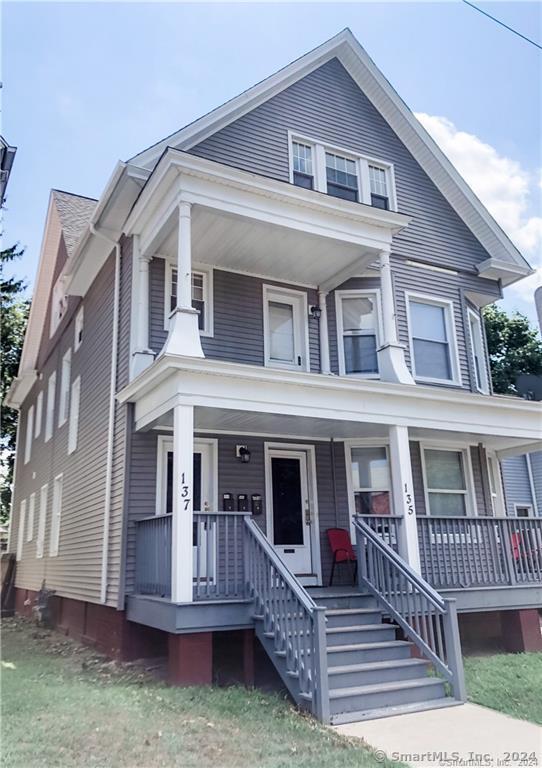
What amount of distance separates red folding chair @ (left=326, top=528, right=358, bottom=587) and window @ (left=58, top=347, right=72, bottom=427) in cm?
691

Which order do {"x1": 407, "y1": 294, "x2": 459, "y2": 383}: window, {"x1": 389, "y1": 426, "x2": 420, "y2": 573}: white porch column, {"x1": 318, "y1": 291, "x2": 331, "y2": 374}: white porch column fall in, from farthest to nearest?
{"x1": 407, "y1": 294, "x2": 459, "y2": 383}: window, {"x1": 318, "y1": 291, "x2": 331, "y2": 374}: white porch column, {"x1": 389, "y1": 426, "x2": 420, "y2": 573}: white porch column

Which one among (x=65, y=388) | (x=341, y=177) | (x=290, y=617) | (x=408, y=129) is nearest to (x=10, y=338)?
(x=65, y=388)

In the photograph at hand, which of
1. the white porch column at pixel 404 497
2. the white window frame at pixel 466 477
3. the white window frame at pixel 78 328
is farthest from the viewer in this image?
the white window frame at pixel 78 328

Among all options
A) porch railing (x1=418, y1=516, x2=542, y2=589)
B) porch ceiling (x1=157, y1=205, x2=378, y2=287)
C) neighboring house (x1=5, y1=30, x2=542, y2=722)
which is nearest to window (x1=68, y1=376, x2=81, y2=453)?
neighboring house (x1=5, y1=30, x2=542, y2=722)

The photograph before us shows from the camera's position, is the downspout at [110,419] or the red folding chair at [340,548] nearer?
the downspout at [110,419]

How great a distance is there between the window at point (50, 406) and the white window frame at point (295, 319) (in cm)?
746

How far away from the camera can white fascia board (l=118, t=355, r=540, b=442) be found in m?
7.43

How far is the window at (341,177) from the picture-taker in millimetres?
11383

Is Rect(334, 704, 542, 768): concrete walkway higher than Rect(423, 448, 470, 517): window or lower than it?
lower

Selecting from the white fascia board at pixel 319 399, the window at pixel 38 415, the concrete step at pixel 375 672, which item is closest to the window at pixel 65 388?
the window at pixel 38 415

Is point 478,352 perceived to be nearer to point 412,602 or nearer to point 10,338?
point 412,602

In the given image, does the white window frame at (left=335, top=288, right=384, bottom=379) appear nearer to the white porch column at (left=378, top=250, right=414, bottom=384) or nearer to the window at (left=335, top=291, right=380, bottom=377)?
the window at (left=335, top=291, right=380, bottom=377)

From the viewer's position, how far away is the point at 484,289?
1249 cm

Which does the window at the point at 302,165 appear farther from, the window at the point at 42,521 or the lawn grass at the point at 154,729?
the window at the point at 42,521
